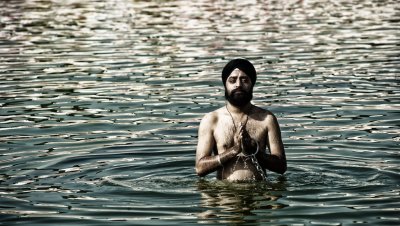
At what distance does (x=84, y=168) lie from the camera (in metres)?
12.0

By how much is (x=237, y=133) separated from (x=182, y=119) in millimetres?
5231

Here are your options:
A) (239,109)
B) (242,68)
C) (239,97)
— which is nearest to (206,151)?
(239,109)

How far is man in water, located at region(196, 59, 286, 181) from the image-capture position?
33.0 feet

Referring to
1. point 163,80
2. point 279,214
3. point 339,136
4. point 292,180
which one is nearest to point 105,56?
point 163,80

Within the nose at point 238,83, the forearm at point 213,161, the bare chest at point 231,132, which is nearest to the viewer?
the forearm at point 213,161

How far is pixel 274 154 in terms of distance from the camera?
10203 mm

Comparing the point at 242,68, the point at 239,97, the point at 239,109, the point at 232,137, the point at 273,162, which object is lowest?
the point at 273,162

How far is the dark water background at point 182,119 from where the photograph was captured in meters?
9.92

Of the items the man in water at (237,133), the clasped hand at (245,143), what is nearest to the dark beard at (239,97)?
the man in water at (237,133)

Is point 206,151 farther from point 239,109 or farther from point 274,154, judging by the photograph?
point 274,154

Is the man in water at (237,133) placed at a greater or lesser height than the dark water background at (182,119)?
greater

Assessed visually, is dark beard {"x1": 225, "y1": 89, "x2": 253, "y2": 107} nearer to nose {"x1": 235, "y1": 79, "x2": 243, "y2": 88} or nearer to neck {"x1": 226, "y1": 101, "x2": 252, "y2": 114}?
nose {"x1": 235, "y1": 79, "x2": 243, "y2": 88}

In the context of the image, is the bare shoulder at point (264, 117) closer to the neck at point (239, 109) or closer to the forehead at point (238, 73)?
the neck at point (239, 109)

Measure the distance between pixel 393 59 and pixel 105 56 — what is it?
22.5ft
